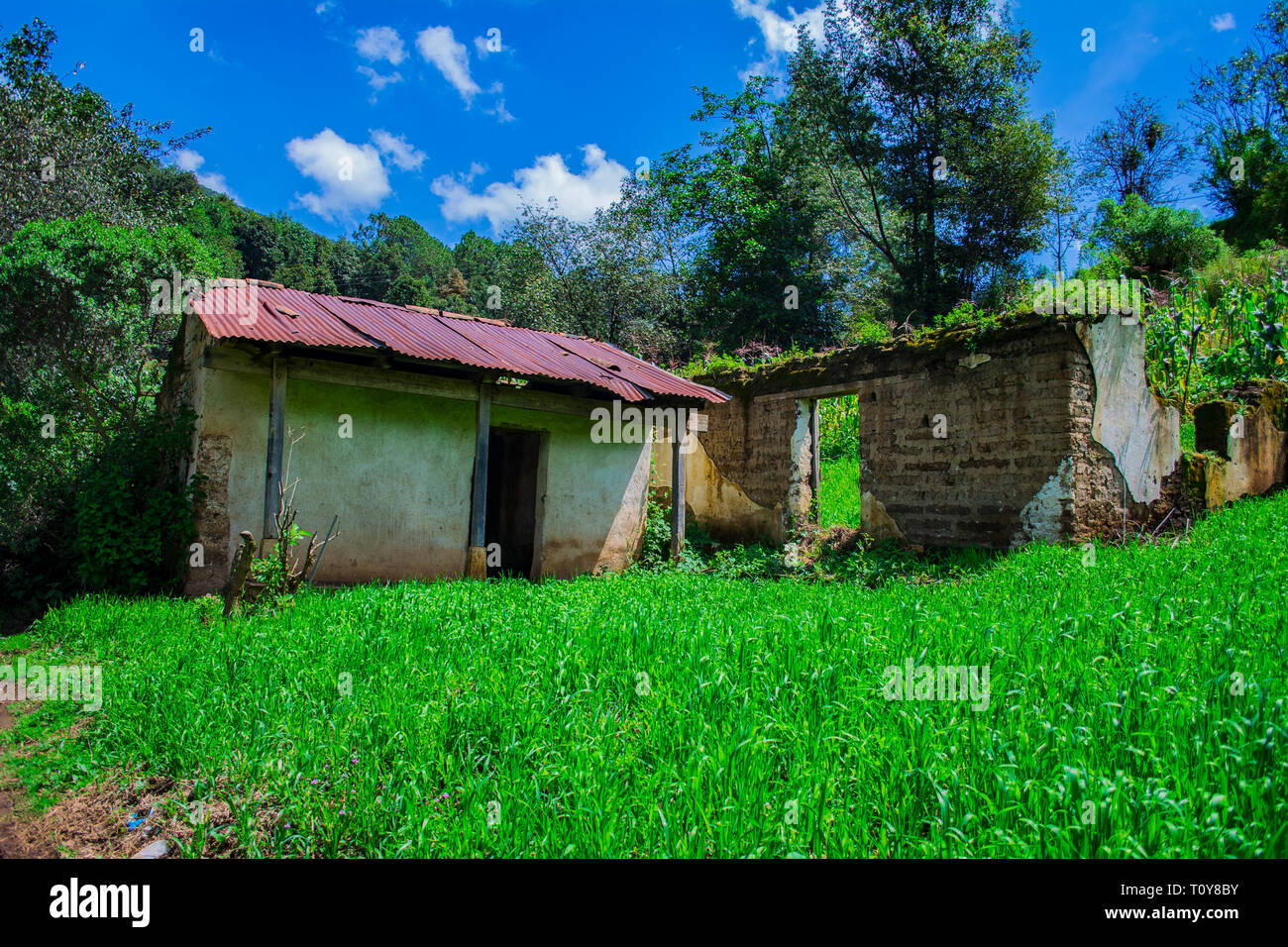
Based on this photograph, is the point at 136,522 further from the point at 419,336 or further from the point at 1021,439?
the point at 1021,439

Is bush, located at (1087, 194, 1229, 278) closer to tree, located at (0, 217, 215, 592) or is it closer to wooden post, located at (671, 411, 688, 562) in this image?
wooden post, located at (671, 411, 688, 562)

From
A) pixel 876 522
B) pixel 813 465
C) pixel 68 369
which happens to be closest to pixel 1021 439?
pixel 876 522

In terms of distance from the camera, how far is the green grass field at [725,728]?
254cm

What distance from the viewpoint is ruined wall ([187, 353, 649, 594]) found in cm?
823

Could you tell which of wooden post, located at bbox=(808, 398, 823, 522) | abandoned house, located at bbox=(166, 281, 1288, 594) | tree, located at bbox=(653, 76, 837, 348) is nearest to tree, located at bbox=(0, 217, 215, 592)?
abandoned house, located at bbox=(166, 281, 1288, 594)

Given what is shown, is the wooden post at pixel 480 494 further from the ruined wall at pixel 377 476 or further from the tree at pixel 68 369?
the tree at pixel 68 369

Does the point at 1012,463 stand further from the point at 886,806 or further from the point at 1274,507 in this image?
the point at 886,806

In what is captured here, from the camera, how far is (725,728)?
3.33 metres

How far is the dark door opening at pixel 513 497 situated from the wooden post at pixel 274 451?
15.0ft

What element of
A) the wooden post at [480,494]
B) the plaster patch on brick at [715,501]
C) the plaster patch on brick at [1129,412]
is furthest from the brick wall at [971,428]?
the wooden post at [480,494]

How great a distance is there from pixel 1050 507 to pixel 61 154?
20.4m
